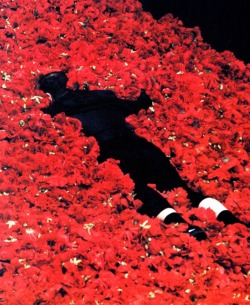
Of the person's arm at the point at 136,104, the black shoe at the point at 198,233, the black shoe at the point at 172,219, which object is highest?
the person's arm at the point at 136,104

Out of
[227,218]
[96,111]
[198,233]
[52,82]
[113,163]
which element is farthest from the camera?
[52,82]

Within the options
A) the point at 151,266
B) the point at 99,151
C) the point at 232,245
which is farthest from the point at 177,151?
the point at 151,266

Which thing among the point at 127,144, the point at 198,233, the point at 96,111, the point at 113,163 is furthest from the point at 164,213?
the point at 96,111

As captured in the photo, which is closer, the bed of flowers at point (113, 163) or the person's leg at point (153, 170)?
the bed of flowers at point (113, 163)

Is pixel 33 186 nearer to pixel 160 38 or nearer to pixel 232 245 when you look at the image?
pixel 232 245

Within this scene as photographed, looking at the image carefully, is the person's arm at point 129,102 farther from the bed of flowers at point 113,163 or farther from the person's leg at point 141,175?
the person's leg at point 141,175

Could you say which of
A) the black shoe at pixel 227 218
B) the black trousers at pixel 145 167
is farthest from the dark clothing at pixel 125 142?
the black shoe at pixel 227 218

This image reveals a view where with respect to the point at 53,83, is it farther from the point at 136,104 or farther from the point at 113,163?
the point at 113,163
